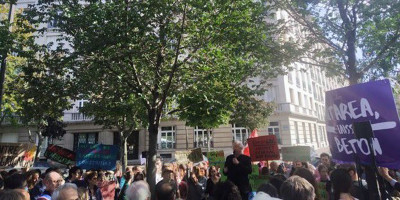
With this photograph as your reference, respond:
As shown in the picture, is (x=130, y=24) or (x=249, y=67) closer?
(x=130, y=24)

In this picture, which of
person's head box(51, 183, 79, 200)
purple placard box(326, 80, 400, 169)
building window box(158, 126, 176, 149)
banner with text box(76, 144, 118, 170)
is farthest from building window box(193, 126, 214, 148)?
person's head box(51, 183, 79, 200)

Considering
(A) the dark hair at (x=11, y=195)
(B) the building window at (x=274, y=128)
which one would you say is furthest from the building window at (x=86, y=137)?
(A) the dark hair at (x=11, y=195)

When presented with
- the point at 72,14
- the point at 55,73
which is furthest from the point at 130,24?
the point at 55,73

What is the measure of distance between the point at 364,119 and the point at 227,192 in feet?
6.90

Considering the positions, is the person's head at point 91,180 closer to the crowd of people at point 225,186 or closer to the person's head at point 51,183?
the crowd of people at point 225,186

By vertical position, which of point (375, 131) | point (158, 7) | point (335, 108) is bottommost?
point (375, 131)

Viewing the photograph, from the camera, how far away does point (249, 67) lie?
10289mm

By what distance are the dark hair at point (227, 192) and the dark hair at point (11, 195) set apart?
7.66ft

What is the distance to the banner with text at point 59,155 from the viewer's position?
9.51m

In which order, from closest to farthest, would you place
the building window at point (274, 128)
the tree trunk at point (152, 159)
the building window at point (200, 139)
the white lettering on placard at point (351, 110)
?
the white lettering on placard at point (351, 110)
the tree trunk at point (152, 159)
the building window at point (200, 139)
the building window at point (274, 128)

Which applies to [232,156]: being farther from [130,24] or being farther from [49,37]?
[49,37]

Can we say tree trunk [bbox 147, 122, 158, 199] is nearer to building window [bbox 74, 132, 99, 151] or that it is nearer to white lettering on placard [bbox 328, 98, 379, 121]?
white lettering on placard [bbox 328, 98, 379, 121]

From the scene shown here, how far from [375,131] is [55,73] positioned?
958 cm

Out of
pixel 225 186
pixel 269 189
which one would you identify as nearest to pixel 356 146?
pixel 269 189
